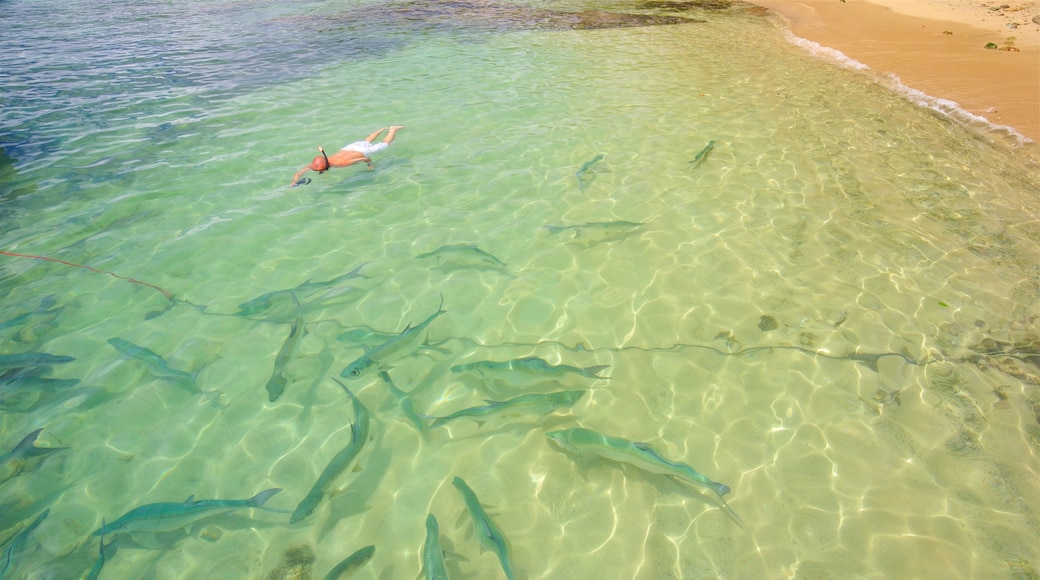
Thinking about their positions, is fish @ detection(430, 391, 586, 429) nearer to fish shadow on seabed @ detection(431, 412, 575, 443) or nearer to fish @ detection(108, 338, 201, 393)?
fish shadow on seabed @ detection(431, 412, 575, 443)

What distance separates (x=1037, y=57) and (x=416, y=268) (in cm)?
1555

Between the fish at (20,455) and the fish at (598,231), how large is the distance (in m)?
5.08

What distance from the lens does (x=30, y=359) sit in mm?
4340

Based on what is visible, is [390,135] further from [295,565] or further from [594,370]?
[295,565]

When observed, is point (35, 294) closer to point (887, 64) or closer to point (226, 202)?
point (226, 202)

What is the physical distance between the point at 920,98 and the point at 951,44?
17.9 ft

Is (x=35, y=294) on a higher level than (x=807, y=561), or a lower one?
higher

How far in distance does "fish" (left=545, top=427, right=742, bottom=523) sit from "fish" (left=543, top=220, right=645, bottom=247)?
2936mm

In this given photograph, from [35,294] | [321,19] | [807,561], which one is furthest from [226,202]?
[321,19]

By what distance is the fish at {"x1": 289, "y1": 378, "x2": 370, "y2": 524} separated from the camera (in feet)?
10.7

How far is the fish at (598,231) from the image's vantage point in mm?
5930

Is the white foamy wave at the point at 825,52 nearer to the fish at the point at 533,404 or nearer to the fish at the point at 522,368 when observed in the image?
the fish at the point at 522,368

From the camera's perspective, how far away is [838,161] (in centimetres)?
757

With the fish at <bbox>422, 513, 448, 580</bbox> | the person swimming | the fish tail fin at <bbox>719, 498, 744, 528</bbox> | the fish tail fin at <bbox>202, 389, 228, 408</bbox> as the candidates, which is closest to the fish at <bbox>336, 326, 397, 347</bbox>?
the fish tail fin at <bbox>202, 389, 228, 408</bbox>
